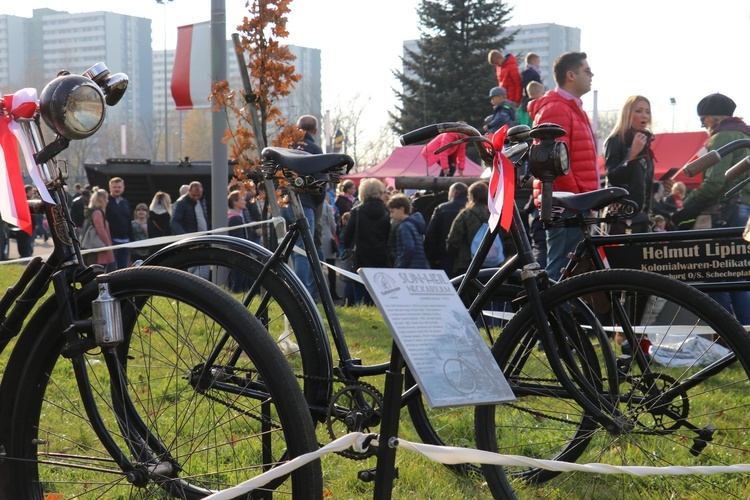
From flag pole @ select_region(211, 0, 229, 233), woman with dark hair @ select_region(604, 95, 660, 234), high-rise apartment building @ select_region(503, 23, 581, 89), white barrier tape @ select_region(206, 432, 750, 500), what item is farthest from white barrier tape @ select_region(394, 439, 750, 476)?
high-rise apartment building @ select_region(503, 23, 581, 89)

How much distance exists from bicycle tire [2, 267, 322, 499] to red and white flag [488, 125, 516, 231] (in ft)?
3.29

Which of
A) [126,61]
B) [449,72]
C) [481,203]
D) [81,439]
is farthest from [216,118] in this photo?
[126,61]

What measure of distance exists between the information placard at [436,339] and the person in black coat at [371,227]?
854 centimetres

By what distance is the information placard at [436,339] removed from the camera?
96.4 inches

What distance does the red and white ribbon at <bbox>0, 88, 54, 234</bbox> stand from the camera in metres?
2.66

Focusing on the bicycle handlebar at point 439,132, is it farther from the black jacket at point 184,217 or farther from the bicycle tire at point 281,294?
the black jacket at point 184,217

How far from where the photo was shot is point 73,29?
502 ft

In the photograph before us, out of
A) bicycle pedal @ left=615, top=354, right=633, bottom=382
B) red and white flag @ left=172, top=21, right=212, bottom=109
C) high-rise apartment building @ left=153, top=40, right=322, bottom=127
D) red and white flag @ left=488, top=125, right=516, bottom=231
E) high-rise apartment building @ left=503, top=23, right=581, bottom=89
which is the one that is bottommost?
bicycle pedal @ left=615, top=354, right=633, bottom=382

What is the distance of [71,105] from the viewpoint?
264 centimetres

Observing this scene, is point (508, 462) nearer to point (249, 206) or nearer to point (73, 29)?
point (249, 206)

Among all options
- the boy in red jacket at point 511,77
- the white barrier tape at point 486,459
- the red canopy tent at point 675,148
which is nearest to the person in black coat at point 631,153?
the white barrier tape at point 486,459

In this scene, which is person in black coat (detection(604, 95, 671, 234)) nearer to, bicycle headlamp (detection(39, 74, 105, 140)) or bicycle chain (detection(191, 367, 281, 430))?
bicycle chain (detection(191, 367, 281, 430))

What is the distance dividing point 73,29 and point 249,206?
151 metres

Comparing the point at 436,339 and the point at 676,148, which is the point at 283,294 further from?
the point at 676,148
